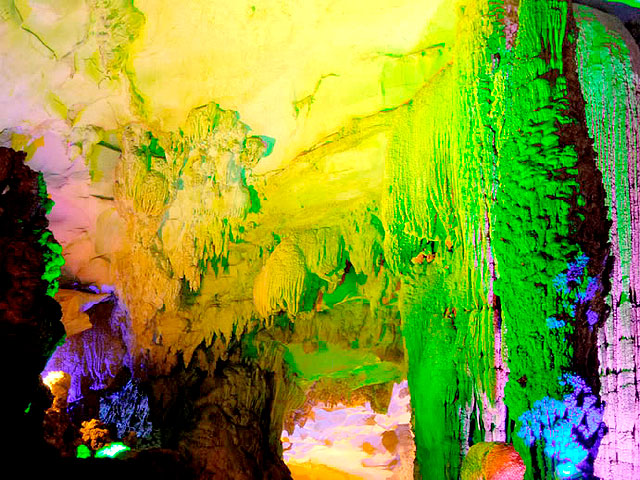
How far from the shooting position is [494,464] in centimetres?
319

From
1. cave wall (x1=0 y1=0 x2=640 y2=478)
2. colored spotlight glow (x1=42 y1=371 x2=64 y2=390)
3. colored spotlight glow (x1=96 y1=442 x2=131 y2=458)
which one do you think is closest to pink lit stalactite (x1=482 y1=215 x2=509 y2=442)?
cave wall (x1=0 y1=0 x2=640 y2=478)

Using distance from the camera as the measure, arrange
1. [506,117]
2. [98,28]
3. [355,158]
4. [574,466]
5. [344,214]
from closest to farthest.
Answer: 1. [574,466]
2. [506,117]
3. [98,28]
4. [355,158]
5. [344,214]

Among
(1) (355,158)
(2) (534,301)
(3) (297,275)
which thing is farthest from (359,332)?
(2) (534,301)

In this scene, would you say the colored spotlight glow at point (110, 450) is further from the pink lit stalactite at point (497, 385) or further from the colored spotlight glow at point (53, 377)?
the pink lit stalactite at point (497, 385)

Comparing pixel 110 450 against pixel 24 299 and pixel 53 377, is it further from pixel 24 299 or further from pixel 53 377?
pixel 24 299

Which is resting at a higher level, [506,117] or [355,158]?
[355,158]

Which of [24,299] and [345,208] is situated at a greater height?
[345,208]

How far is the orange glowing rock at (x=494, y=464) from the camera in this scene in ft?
10.4

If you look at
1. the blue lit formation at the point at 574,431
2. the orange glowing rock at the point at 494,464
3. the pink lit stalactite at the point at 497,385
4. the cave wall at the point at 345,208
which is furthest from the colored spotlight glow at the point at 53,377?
the blue lit formation at the point at 574,431

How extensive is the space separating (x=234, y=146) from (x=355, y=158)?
1277 millimetres

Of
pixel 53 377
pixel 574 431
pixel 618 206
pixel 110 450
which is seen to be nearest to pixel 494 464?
pixel 574 431

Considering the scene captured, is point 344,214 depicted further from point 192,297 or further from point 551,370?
point 551,370

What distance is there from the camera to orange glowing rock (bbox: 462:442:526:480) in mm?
3156

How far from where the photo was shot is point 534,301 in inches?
143
